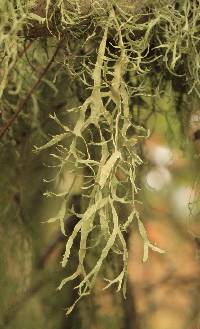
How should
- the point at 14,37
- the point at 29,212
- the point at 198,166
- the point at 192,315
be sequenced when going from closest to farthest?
the point at 14,37, the point at 198,166, the point at 29,212, the point at 192,315

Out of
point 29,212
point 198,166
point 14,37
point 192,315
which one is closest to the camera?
point 14,37

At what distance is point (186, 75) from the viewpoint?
55 centimetres

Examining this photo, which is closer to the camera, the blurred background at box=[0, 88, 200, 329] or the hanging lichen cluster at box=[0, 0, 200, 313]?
the hanging lichen cluster at box=[0, 0, 200, 313]

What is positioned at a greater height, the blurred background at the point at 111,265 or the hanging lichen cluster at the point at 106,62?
the hanging lichen cluster at the point at 106,62

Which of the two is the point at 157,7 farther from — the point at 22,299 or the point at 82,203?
the point at 22,299

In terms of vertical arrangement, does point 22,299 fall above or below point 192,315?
above

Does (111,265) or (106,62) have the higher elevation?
(106,62)

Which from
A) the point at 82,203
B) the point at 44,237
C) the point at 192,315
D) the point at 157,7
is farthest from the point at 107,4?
the point at 192,315

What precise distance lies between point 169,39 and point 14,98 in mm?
256

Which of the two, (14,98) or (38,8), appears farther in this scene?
(14,98)

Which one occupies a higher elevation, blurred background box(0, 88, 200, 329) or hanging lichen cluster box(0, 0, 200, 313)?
hanging lichen cluster box(0, 0, 200, 313)

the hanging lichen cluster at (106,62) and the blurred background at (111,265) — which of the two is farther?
the blurred background at (111,265)

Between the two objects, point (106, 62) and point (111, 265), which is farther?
point (111, 265)

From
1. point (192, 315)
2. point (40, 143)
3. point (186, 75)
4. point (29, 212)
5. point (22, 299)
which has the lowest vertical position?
point (192, 315)
